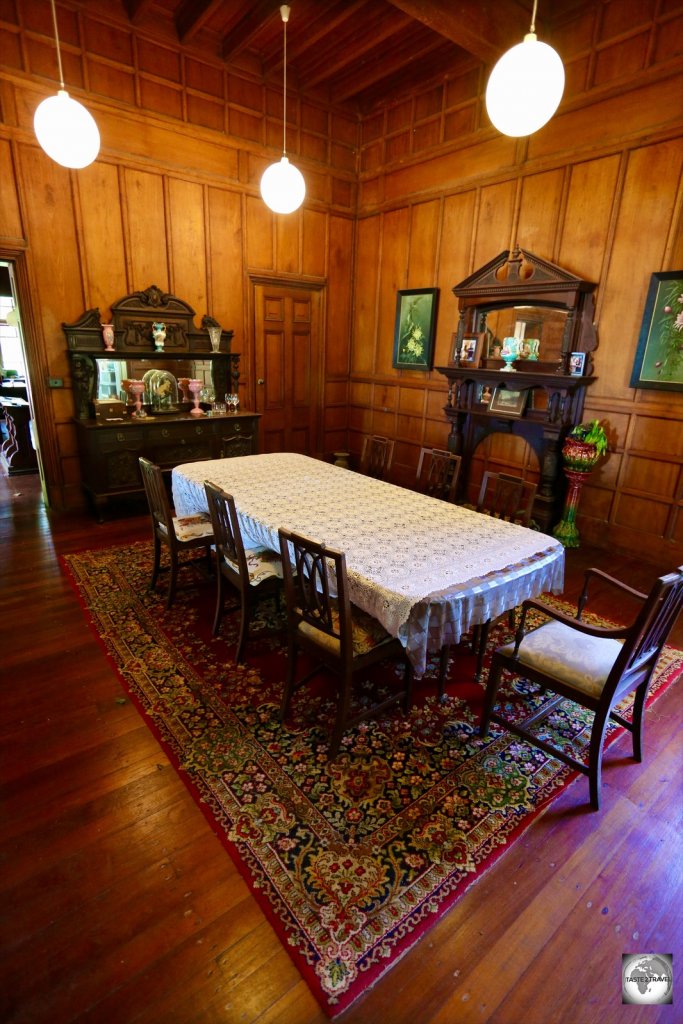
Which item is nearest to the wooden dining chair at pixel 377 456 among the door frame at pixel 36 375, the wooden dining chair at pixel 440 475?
the wooden dining chair at pixel 440 475

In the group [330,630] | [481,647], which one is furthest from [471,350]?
[330,630]

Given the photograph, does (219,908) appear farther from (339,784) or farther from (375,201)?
(375,201)

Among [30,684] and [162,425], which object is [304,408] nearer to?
[162,425]

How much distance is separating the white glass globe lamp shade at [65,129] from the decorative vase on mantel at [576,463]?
3924 mm

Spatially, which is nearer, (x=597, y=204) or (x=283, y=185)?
(x=283, y=185)

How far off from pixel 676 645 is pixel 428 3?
4.40m

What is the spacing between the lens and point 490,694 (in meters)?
2.14

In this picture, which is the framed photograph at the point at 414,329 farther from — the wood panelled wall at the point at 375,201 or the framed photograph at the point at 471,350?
the framed photograph at the point at 471,350

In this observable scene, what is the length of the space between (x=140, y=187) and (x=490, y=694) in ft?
16.9

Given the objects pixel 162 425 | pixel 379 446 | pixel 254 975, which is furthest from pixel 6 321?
pixel 254 975

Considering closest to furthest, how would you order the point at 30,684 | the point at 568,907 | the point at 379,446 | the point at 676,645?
the point at 568,907 < the point at 30,684 < the point at 676,645 < the point at 379,446

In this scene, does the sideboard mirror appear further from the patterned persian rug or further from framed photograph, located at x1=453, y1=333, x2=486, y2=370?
the patterned persian rug

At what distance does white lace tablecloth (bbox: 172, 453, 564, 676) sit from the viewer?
1895 millimetres

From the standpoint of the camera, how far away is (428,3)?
3396mm
